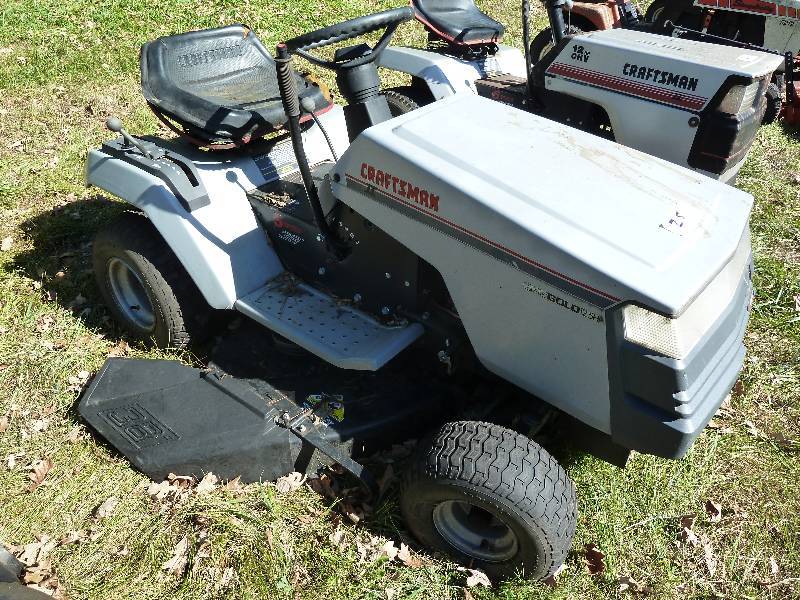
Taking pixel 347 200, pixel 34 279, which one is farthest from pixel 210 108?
pixel 34 279

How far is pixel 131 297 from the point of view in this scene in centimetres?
353

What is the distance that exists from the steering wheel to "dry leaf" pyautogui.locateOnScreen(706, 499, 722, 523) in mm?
2322

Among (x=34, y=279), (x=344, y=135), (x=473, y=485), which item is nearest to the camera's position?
(x=473, y=485)

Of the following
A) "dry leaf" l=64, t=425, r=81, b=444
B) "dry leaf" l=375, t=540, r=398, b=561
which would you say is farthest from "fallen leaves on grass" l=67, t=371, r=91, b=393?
"dry leaf" l=375, t=540, r=398, b=561

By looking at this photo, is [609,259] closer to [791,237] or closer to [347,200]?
[347,200]

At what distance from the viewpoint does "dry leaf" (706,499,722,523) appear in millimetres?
2803

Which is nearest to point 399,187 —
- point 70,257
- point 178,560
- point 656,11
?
point 178,560

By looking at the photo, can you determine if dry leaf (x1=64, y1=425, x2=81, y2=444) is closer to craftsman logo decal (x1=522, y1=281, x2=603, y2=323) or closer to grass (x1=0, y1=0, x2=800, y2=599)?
grass (x1=0, y1=0, x2=800, y2=599)

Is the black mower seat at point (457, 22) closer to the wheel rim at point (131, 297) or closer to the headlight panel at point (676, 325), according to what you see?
the wheel rim at point (131, 297)

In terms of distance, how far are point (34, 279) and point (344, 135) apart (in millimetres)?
2024

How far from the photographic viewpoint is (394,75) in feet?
22.4

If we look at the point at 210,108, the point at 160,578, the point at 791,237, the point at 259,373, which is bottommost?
the point at 791,237

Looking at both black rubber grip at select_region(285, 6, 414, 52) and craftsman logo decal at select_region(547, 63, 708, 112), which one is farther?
craftsman logo decal at select_region(547, 63, 708, 112)

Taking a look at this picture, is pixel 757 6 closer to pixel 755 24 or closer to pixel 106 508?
pixel 755 24
